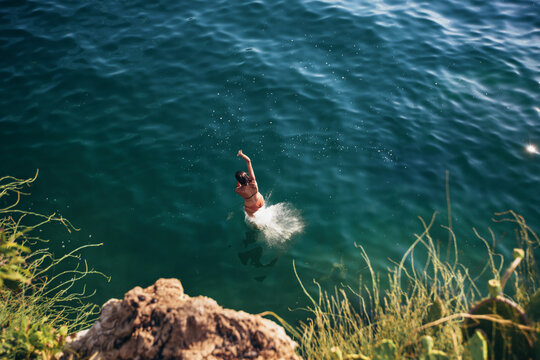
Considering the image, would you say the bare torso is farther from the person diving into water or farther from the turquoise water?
the turquoise water

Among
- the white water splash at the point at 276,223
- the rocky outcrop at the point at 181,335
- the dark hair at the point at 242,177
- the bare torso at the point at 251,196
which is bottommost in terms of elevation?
the white water splash at the point at 276,223

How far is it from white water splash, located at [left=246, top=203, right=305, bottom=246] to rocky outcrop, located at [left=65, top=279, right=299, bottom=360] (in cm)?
390

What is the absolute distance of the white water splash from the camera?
794 cm

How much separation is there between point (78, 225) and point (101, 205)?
2.22 feet

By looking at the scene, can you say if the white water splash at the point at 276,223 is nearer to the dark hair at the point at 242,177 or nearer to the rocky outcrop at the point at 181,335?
the dark hair at the point at 242,177

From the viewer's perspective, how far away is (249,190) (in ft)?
24.7

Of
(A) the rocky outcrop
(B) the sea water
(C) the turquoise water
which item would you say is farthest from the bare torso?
(A) the rocky outcrop

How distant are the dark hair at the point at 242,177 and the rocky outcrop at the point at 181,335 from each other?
11.8 ft

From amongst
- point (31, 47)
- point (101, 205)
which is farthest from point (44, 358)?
point (31, 47)

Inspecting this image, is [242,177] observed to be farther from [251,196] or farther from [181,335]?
[181,335]

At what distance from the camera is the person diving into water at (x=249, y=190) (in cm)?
738

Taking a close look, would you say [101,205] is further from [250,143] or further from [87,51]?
[87,51]

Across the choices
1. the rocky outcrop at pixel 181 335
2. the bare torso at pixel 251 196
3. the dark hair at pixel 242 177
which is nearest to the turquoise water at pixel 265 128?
the bare torso at pixel 251 196

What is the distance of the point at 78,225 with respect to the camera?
7852 millimetres
